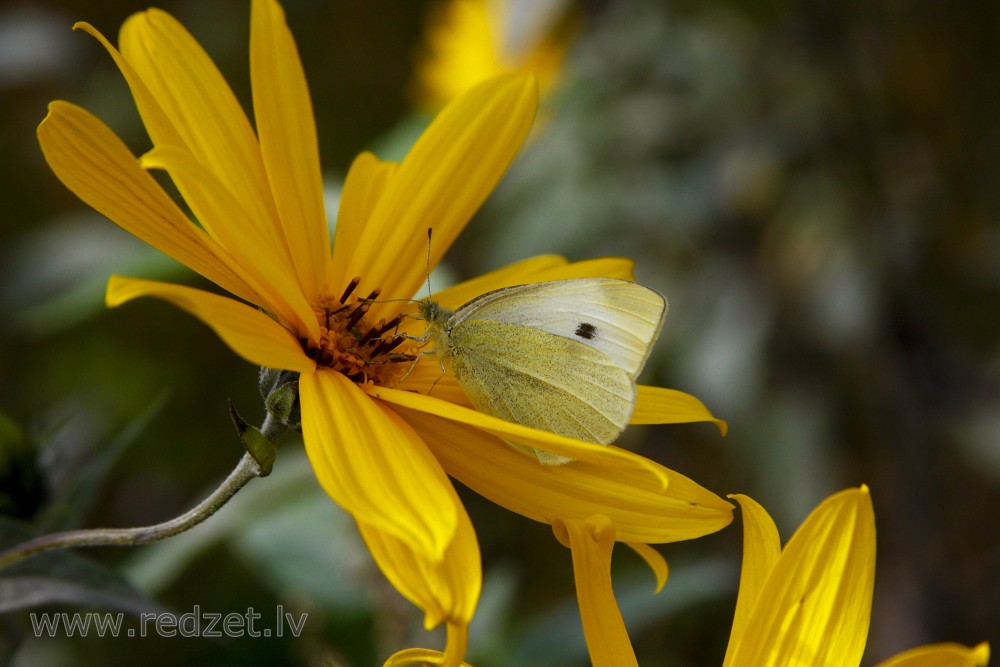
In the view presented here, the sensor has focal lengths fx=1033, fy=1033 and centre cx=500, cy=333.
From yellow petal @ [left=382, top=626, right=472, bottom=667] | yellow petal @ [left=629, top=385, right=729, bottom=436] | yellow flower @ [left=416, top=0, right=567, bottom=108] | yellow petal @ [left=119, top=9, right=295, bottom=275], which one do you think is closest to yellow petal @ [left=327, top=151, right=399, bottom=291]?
yellow petal @ [left=119, top=9, right=295, bottom=275]

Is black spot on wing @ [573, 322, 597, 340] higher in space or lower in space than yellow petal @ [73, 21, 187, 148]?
lower

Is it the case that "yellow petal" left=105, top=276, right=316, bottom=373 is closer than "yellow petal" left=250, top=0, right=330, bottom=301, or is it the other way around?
"yellow petal" left=105, top=276, right=316, bottom=373

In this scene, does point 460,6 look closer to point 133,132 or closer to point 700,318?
point 133,132

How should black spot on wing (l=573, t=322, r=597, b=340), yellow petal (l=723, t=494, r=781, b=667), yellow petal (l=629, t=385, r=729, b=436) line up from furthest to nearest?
black spot on wing (l=573, t=322, r=597, b=340), yellow petal (l=629, t=385, r=729, b=436), yellow petal (l=723, t=494, r=781, b=667)

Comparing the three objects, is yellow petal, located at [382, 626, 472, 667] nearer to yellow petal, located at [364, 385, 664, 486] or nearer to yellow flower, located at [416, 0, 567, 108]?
yellow petal, located at [364, 385, 664, 486]

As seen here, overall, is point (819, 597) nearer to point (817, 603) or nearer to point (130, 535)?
point (817, 603)

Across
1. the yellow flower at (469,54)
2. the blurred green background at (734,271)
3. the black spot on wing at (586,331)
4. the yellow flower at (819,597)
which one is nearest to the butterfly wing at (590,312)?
the black spot on wing at (586,331)
